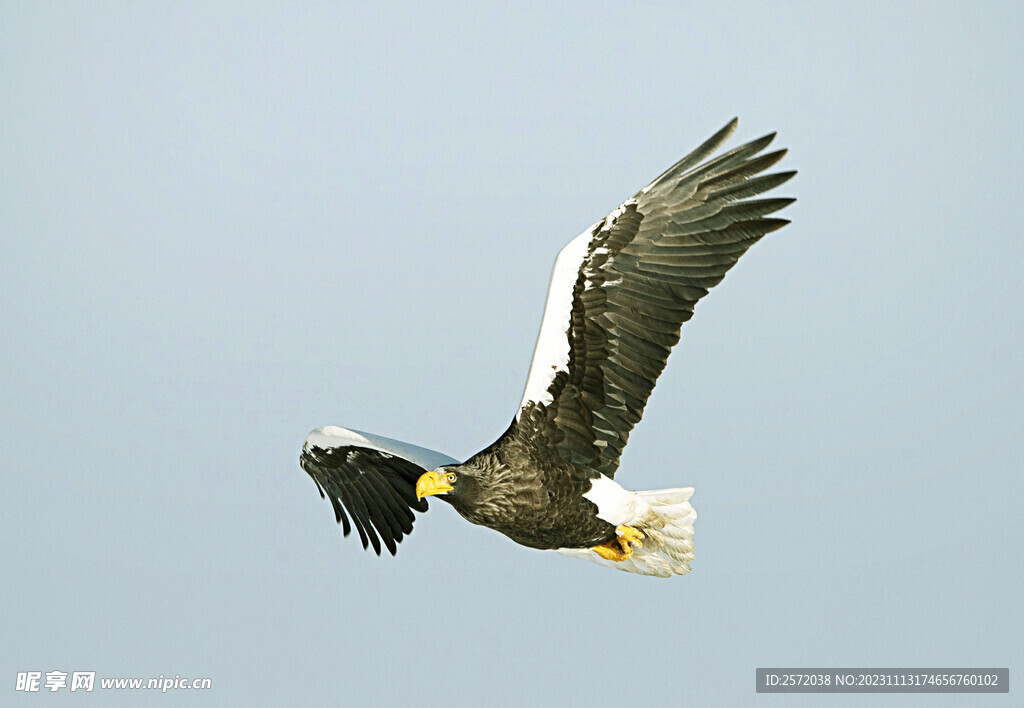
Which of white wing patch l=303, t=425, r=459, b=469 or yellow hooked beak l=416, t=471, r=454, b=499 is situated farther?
white wing patch l=303, t=425, r=459, b=469

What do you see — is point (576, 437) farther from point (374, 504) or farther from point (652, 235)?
point (374, 504)

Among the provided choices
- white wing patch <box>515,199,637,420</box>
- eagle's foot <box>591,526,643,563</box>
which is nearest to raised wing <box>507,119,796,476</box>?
white wing patch <box>515,199,637,420</box>

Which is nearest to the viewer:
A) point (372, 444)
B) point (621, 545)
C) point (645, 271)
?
point (645, 271)

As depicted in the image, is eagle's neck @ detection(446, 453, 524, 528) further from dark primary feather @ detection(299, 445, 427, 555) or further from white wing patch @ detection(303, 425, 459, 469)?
dark primary feather @ detection(299, 445, 427, 555)

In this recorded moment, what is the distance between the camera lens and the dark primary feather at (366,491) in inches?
344

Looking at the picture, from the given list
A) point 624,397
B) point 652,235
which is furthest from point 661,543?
point 652,235

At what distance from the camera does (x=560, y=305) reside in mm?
6676

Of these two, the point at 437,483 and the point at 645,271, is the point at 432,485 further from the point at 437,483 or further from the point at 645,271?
the point at 645,271

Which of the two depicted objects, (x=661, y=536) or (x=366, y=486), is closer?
(x=661, y=536)

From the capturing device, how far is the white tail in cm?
753

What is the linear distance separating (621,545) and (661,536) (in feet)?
0.91

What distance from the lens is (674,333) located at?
22.1ft

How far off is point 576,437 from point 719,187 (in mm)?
1767

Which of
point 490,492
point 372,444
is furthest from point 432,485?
point 372,444
